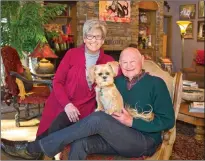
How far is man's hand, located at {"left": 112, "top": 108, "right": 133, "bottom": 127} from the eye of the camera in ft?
5.20

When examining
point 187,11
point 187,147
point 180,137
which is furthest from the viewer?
point 187,11

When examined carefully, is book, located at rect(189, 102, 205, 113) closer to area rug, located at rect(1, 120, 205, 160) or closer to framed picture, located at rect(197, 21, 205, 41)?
area rug, located at rect(1, 120, 205, 160)

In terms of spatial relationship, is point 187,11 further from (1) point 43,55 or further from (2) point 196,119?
(2) point 196,119

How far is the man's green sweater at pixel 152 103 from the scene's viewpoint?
1.61 metres

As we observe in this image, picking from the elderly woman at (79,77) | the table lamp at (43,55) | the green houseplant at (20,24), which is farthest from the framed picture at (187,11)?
the elderly woman at (79,77)

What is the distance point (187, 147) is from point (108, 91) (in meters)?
1.69

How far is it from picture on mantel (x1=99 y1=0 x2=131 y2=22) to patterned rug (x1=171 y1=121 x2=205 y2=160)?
3.78 meters

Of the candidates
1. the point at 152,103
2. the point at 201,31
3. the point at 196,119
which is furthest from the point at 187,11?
the point at 152,103

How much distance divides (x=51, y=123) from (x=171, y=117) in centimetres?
74

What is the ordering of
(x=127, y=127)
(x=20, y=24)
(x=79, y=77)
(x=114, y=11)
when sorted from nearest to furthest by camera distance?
(x=127, y=127) < (x=79, y=77) < (x=20, y=24) < (x=114, y=11)

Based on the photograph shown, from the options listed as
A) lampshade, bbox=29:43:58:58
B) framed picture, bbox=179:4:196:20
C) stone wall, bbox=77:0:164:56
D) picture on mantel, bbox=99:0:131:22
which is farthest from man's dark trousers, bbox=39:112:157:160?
framed picture, bbox=179:4:196:20

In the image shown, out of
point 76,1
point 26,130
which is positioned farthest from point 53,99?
point 76,1

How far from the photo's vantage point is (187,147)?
3020 millimetres

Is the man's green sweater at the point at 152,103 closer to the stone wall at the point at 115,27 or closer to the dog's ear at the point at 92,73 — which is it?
the dog's ear at the point at 92,73
